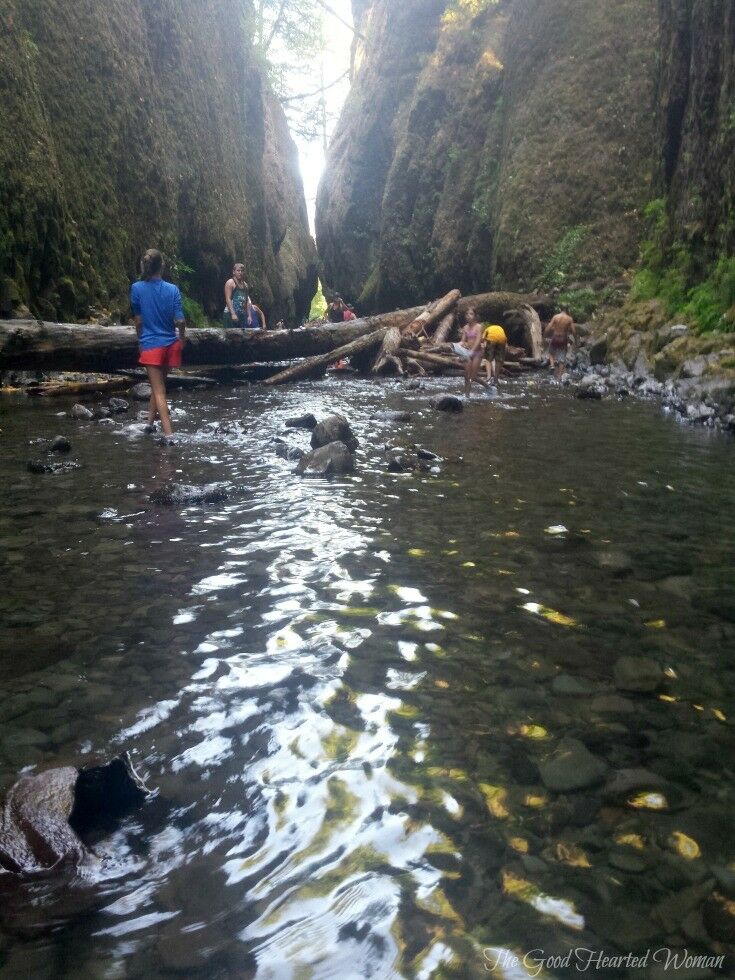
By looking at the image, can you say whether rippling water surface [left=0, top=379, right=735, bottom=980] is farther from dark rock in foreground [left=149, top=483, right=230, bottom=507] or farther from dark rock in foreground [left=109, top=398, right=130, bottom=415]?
dark rock in foreground [left=109, top=398, right=130, bottom=415]

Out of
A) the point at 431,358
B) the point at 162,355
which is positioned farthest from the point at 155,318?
the point at 431,358

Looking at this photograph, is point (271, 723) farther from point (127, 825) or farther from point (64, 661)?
point (64, 661)

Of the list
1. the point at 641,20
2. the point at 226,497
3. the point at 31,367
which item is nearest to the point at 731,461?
the point at 226,497

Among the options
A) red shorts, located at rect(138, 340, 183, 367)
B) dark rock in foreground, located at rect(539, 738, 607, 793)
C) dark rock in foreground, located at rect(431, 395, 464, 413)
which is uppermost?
red shorts, located at rect(138, 340, 183, 367)

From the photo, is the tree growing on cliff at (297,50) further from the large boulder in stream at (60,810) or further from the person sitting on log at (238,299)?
the large boulder in stream at (60,810)

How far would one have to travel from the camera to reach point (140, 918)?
4.30ft

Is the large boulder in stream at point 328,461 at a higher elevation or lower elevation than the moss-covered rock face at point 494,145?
lower

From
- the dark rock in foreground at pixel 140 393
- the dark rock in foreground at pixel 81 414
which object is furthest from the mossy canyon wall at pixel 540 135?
the dark rock in foreground at pixel 81 414

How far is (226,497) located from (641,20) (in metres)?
22.2

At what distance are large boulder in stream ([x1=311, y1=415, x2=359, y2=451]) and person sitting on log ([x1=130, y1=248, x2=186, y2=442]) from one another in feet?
6.41

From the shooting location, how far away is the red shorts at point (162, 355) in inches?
302

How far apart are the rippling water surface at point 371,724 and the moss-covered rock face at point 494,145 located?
17.7m

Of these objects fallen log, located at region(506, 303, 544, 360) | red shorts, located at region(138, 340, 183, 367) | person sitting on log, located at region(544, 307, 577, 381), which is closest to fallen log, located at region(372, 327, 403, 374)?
person sitting on log, located at region(544, 307, 577, 381)

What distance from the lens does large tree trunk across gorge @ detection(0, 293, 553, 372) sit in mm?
9398
